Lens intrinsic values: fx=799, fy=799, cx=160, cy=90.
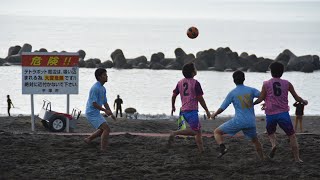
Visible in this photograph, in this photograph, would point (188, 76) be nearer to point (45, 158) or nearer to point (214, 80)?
point (45, 158)

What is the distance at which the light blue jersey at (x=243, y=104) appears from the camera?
39.2 feet

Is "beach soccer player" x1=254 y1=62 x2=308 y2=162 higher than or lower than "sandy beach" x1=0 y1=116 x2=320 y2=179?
higher

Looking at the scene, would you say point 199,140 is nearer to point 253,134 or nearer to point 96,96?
point 253,134

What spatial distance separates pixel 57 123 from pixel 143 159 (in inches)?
287

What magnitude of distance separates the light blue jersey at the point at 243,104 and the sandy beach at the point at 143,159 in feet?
2.17

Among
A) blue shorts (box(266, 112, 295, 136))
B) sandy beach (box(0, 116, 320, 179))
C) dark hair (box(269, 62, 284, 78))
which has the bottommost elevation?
sandy beach (box(0, 116, 320, 179))

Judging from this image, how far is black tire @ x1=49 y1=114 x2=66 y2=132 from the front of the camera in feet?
64.1

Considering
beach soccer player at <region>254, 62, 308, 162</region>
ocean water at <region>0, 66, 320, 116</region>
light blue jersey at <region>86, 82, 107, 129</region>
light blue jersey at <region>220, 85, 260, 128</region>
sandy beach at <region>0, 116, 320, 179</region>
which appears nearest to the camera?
sandy beach at <region>0, 116, 320, 179</region>

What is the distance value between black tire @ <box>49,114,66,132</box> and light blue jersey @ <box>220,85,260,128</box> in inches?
328

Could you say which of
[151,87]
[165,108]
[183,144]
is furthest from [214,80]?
[183,144]

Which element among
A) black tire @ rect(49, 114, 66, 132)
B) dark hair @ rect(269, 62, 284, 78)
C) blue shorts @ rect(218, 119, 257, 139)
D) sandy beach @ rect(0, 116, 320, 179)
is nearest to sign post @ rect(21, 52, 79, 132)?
black tire @ rect(49, 114, 66, 132)

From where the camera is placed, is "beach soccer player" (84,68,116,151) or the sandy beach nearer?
the sandy beach

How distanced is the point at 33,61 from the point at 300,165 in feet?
29.3

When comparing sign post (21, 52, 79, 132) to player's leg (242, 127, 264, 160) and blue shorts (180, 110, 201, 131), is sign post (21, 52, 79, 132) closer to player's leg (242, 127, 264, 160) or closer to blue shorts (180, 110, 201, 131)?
blue shorts (180, 110, 201, 131)
